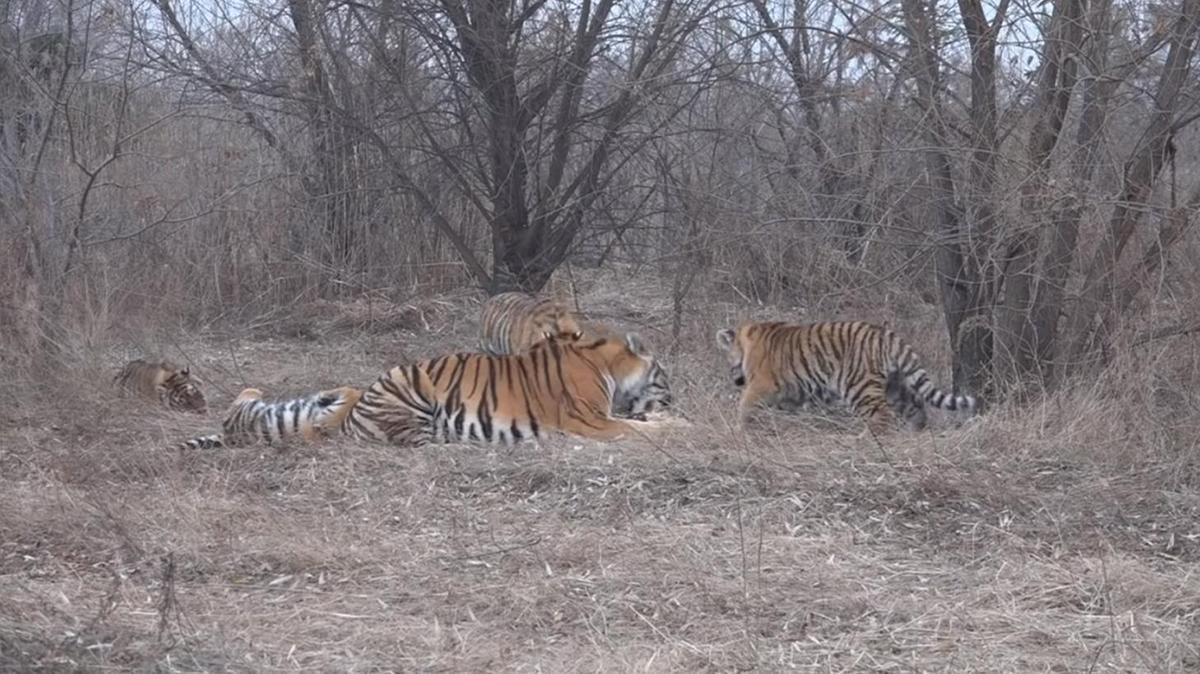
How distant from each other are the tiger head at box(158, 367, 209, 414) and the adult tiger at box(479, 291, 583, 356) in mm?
1984

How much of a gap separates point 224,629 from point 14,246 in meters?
6.33

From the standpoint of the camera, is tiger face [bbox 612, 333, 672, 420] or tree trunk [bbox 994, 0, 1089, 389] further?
tiger face [bbox 612, 333, 672, 420]

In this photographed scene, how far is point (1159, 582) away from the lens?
5699mm

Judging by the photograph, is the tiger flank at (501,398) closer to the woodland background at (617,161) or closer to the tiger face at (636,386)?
the tiger face at (636,386)

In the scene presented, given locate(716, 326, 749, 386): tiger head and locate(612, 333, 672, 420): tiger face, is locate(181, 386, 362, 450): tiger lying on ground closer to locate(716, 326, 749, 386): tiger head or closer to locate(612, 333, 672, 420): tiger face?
locate(612, 333, 672, 420): tiger face

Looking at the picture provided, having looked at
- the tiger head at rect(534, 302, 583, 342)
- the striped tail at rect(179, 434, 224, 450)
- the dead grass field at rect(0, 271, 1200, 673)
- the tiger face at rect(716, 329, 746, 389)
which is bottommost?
the dead grass field at rect(0, 271, 1200, 673)

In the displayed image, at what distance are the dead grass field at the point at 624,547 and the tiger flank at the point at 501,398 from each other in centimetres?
27

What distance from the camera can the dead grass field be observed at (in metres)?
5.06

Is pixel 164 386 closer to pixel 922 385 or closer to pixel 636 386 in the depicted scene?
pixel 636 386

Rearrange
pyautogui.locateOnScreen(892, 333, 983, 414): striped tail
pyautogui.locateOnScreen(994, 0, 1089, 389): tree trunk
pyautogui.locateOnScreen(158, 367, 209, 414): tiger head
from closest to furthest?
1. pyautogui.locateOnScreen(994, 0, 1089, 389): tree trunk
2. pyautogui.locateOnScreen(892, 333, 983, 414): striped tail
3. pyautogui.locateOnScreen(158, 367, 209, 414): tiger head

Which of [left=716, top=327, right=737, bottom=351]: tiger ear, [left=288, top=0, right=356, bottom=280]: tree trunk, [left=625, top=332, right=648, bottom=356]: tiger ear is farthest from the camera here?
[left=288, top=0, right=356, bottom=280]: tree trunk

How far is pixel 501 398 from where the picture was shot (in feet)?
28.3

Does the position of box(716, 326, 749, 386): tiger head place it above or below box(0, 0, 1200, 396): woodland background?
below

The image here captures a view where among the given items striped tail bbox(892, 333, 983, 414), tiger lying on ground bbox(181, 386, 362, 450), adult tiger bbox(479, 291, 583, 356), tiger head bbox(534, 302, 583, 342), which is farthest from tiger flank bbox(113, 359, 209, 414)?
striped tail bbox(892, 333, 983, 414)
